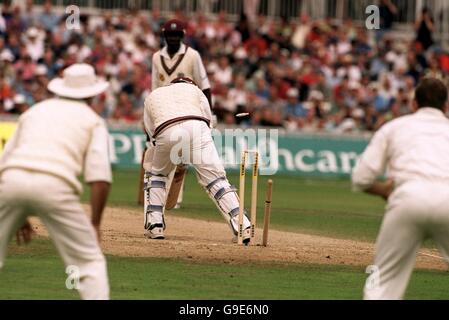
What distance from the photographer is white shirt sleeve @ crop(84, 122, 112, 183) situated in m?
8.94

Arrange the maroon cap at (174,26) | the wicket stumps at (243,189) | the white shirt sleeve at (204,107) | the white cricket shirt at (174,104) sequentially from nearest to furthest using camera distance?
the wicket stumps at (243,189), the white cricket shirt at (174,104), the white shirt sleeve at (204,107), the maroon cap at (174,26)

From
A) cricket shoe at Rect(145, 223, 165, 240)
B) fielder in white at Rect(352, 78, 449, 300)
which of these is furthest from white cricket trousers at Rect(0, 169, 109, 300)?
cricket shoe at Rect(145, 223, 165, 240)

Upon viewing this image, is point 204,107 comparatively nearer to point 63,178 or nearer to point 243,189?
point 243,189

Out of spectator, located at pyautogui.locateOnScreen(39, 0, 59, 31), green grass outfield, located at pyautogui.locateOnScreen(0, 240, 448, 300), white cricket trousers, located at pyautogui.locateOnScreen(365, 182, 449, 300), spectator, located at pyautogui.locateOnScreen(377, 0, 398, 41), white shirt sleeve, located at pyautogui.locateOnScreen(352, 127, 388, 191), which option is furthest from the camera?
spectator, located at pyautogui.locateOnScreen(377, 0, 398, 41)

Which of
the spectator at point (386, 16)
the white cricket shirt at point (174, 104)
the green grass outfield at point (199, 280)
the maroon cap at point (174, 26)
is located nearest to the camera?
the green grass outfield at point (199, 280)

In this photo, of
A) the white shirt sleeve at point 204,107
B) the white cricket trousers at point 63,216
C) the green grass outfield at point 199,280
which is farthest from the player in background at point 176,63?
the white cricket trousers at point 63,216

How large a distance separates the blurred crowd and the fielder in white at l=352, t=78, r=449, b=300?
1935 cm

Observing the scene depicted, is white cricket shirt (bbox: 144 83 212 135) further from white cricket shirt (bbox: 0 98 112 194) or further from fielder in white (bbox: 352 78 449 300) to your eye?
fielder in white (bbox: 352 78 449 300)

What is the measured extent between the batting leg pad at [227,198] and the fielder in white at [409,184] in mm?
5523

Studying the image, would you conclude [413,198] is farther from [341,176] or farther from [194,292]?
[341,176]

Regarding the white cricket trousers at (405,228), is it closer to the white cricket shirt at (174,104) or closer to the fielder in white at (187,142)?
the fielder in white at (187,142)

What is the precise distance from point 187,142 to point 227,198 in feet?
2.72

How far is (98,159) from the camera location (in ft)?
29.5

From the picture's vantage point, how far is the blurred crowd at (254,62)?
2961 cm
